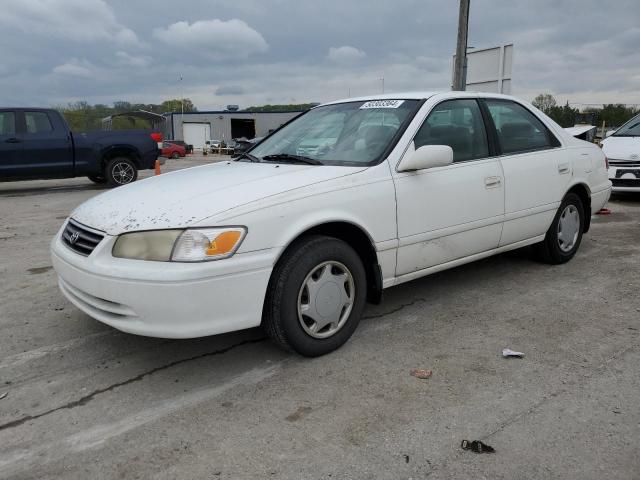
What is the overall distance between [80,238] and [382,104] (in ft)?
7.39

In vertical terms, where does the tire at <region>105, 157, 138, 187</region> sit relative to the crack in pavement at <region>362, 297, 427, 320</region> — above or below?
above

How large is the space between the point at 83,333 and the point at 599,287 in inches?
155

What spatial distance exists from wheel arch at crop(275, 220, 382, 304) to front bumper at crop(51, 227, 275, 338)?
433mm

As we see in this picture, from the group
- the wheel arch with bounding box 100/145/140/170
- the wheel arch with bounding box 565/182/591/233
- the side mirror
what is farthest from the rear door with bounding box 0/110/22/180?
the wheel arch with bounding box 565/182/591/233

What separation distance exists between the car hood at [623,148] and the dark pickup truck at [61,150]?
9.24 m

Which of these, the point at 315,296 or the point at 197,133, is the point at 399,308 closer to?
the point at 315,296

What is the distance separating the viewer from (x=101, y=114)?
3528cm

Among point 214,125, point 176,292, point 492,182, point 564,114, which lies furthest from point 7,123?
point 214,125

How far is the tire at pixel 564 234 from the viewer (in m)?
4.82

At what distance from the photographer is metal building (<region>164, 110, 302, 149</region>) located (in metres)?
60.1

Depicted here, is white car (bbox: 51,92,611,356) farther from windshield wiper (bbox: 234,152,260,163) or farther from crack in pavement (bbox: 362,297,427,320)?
crack in pavement (bbox: 362,297,427,320)

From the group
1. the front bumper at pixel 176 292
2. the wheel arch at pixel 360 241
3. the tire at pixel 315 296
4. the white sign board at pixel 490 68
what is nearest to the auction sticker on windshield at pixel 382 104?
the wheel arch at pixel 360 241

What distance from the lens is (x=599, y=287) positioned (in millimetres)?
4379

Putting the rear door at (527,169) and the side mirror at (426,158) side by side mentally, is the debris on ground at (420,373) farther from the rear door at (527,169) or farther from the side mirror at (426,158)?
the rear door at (527,169)
